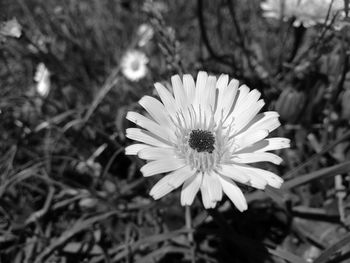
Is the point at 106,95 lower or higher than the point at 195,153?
higher

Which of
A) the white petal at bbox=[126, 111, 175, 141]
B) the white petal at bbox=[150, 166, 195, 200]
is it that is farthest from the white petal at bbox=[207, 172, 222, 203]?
the white petal at bbox=[126, 111, 175, 141]

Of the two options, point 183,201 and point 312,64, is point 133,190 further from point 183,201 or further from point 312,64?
point 312,64

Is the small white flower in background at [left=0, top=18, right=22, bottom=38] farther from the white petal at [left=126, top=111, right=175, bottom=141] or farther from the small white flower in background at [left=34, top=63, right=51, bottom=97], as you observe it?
the white petal at [left=126, top=111, right=175, bottom=141]

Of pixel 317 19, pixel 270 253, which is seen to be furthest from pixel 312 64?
pixel 270 253

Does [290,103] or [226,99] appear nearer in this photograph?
[226,99]

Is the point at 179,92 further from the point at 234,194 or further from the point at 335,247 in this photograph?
the point at 335,247

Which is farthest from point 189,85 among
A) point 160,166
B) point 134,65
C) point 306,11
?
point 134,65
